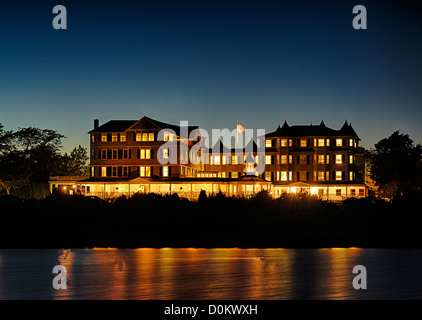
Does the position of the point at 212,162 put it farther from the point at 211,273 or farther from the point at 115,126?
the point at 211,273

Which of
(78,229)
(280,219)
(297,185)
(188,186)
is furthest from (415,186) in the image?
(78,229)

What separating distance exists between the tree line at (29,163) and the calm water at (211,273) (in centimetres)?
4032

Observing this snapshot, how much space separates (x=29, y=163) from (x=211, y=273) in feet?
186

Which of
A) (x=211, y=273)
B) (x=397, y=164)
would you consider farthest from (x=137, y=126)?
(x=211, y=273)

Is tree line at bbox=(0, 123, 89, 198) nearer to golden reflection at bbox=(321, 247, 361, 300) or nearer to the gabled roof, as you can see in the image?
the gabled roof

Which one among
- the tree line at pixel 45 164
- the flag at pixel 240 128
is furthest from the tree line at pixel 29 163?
the flag at pixel 240 128

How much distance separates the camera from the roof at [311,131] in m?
88.1

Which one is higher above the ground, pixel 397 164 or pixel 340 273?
pixel 397 164

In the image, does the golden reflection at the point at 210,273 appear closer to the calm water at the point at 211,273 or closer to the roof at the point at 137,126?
the calm water at the point at 211,273

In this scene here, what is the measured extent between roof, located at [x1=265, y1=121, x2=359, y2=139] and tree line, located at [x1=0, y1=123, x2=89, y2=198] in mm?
32550

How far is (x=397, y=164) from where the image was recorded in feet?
255

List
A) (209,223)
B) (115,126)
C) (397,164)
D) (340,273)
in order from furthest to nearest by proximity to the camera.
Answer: (115,126) → (397,164) → (209,223) → (340,273)

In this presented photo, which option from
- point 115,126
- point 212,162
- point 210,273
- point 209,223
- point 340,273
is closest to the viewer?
point 210,273
